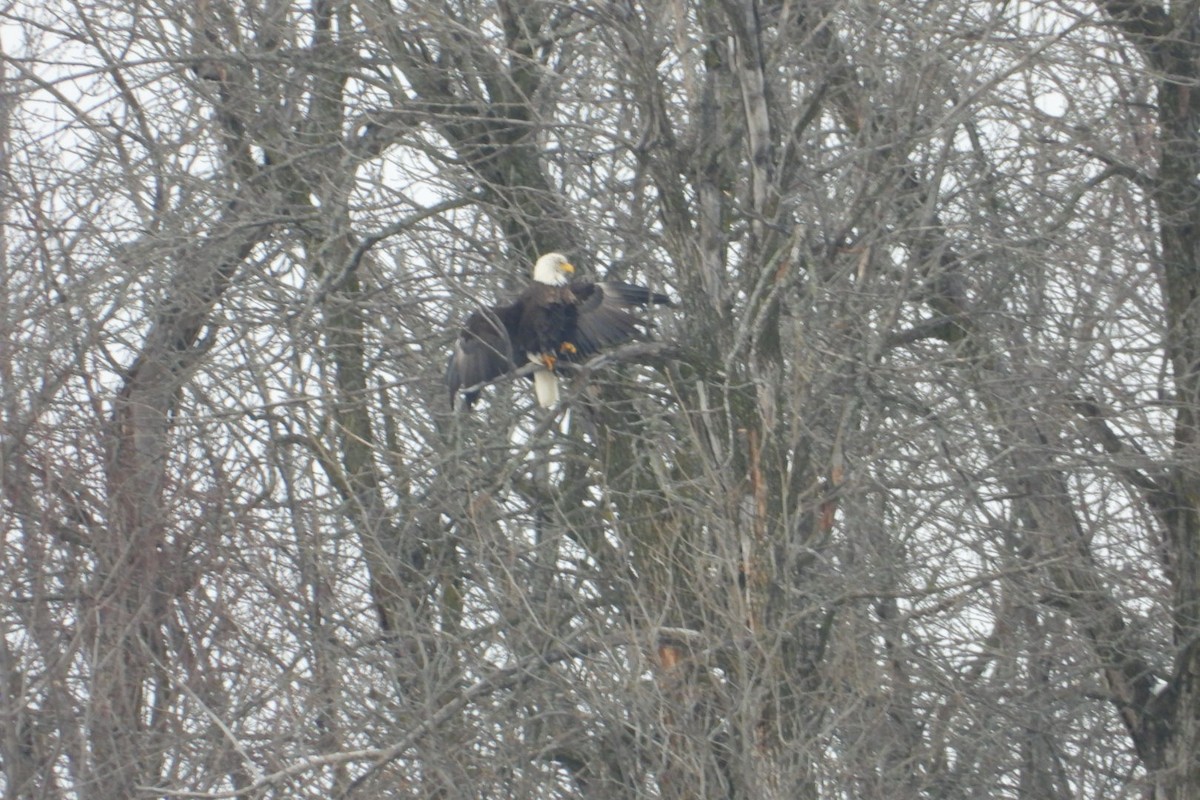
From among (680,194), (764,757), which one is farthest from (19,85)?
(764,757)

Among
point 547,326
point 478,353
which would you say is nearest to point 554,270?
point 547,326

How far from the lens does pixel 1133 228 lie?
29.0ft

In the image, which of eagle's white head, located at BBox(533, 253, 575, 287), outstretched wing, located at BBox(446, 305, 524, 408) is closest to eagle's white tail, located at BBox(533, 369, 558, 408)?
outstretched wing, located at BBox(446, 305, 524, 408)

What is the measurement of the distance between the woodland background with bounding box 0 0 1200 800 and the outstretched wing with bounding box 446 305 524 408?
8.2 inches

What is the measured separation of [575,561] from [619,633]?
175 centimetres

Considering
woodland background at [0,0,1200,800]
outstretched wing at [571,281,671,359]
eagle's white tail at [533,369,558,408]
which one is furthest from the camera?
eagle's white tail at [533,369,558,408]

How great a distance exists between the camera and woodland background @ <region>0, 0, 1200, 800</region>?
21.9ft

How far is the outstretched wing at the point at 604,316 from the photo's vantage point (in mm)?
8086

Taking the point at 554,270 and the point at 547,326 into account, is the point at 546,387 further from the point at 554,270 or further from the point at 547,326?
the point at 554,270

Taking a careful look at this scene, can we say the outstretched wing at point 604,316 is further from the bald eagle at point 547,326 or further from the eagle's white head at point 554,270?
the eagle's white head at point 554,270

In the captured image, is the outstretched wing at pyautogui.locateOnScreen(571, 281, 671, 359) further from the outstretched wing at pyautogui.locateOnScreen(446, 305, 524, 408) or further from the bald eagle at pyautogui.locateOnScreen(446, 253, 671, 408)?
the outstretched wing at pyautogui.locateOnScreen(446, 305, 524, 408)

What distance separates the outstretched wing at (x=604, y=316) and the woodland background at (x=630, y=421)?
0.17 meters

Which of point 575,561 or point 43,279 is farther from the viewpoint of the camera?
point 43,279

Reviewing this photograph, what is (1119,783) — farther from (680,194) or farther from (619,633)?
(680,194)
